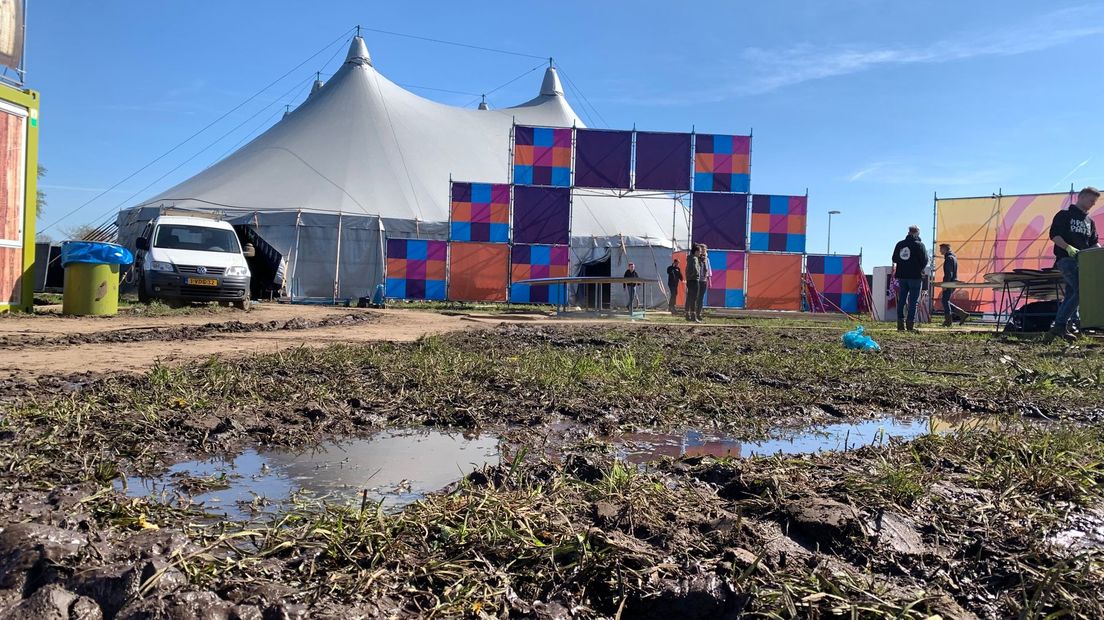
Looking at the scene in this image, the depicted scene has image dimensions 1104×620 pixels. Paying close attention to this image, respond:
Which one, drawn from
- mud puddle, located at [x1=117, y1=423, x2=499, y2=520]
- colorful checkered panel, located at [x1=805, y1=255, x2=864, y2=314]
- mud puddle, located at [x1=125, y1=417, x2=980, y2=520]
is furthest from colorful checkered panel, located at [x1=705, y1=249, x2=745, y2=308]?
mud puddle, located at [x1=117, y1=423, x2=499, y2=520]

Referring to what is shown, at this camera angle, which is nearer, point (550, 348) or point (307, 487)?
point (307, 487)

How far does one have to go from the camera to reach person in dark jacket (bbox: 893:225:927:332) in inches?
468

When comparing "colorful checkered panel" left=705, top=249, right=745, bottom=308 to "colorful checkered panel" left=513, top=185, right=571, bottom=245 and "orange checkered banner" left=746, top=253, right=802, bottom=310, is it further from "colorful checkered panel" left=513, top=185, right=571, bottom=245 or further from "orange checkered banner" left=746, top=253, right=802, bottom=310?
"colorful checkered panel" left=513, top=185, right=571, bottom=245

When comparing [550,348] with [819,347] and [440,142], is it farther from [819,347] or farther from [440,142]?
[440,142]

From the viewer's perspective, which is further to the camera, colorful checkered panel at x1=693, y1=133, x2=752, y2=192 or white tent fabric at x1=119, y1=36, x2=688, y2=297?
white tent fabric at x1=119, y1=36, x2=688, y2=297

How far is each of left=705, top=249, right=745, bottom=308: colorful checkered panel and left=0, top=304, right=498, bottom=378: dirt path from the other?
534 inches

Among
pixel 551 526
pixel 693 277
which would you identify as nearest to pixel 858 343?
pixel 551 526

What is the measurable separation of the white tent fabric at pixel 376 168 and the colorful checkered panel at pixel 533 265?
2653mm

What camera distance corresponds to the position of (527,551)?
1.65 metres

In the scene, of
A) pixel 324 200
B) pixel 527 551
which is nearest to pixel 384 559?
pixel 527 551

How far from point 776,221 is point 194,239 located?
53.9 ft

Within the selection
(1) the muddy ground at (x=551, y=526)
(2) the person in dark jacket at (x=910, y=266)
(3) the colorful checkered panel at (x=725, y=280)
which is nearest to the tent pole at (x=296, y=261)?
(3) the colorful checkered panel at (x=725, y=280)

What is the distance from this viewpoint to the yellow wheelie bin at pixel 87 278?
10195mm

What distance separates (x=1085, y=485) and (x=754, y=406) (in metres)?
1.80
